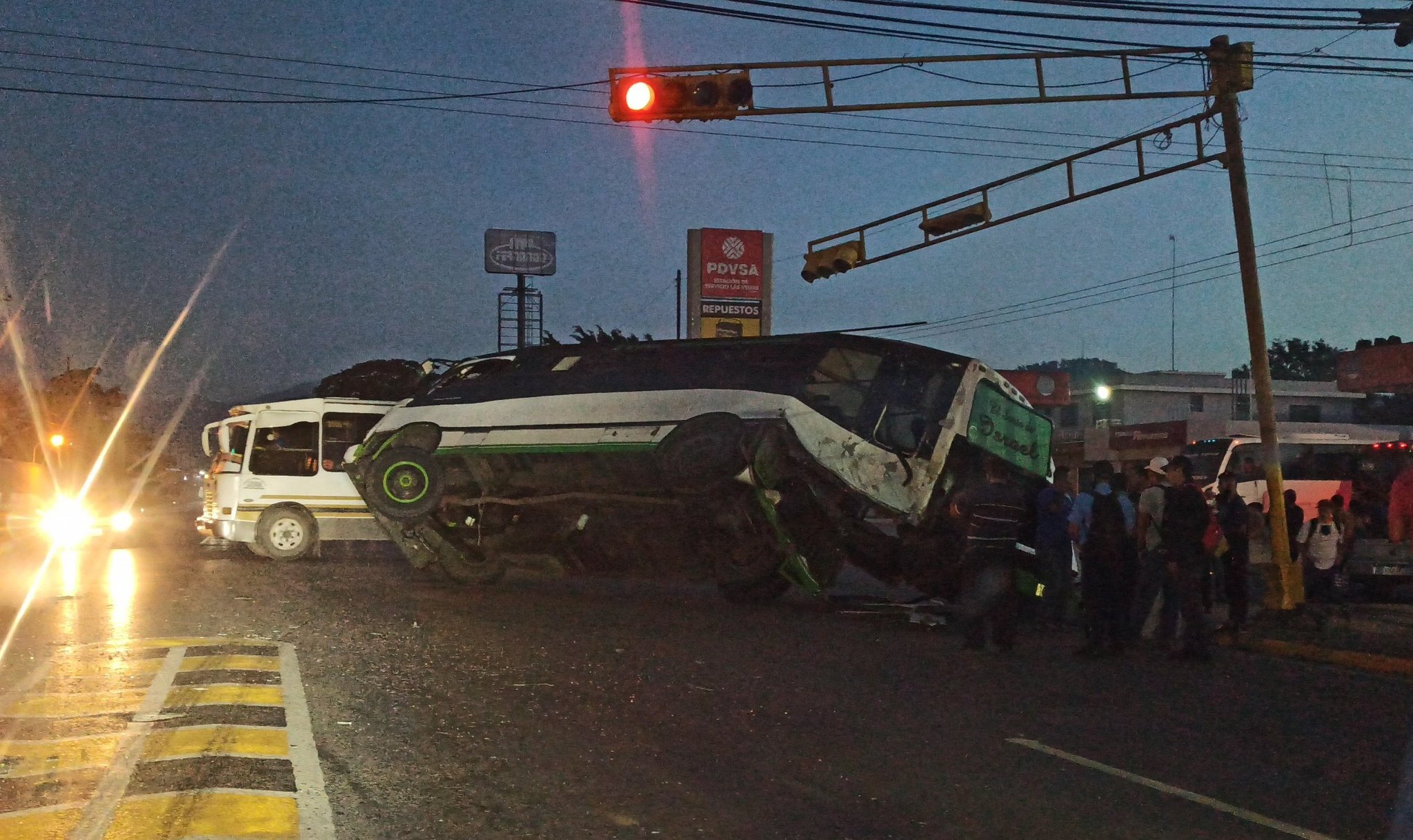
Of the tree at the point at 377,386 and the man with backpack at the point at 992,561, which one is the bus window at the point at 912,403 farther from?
the tree at the point at 377,386

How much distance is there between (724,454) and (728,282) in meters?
28.4

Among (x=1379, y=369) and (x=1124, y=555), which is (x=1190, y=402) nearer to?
(x=1379, y=369)

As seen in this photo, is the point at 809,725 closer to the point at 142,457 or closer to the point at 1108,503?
the point at 1108,503

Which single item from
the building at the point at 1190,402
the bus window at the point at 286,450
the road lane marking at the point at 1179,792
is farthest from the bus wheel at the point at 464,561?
the building at the point at 1190,402

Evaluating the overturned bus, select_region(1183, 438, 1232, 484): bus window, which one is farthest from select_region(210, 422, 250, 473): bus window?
select_region(1183, 438, 1232, 484): bus window

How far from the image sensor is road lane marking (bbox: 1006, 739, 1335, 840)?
5.58m

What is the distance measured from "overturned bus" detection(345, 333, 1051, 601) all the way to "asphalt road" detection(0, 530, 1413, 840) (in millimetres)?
1193

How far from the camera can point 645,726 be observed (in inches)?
293

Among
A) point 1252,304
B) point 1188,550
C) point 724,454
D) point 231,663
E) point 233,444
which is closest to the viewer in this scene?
point 231,663

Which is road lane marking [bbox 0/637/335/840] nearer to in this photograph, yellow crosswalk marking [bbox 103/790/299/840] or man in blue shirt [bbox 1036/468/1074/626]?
yellow crosswalk marking [bbox 103/790/299/840]

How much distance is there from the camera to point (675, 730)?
7379 millimetres

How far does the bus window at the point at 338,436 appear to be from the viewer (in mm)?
22844

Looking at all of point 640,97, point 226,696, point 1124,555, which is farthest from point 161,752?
point 1124,555

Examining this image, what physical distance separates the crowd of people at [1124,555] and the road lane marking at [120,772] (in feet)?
21.5
